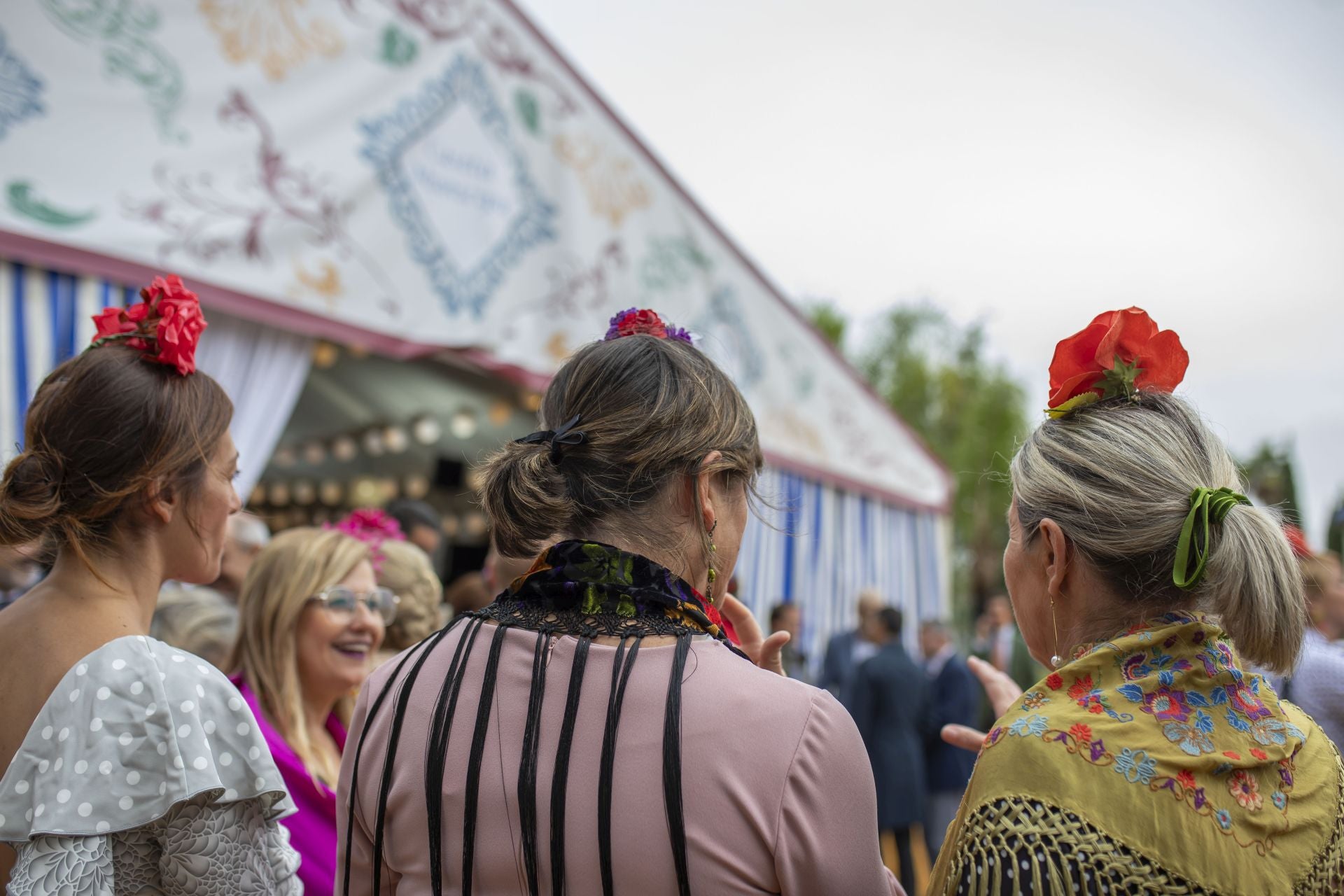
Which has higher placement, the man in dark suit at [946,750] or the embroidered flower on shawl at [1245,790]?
the embroidered flower on shawl at [1245,790]

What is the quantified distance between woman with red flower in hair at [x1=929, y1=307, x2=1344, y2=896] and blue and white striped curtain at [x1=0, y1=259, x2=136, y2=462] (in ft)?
12.4

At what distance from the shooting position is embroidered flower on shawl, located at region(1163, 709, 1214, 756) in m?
1.42

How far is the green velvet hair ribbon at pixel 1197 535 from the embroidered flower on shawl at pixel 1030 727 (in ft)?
0.99

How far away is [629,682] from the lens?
130 centimetres

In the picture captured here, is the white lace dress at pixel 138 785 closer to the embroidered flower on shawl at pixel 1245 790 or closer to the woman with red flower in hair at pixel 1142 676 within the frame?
the woman with red flower in hair at pixel 1142 676

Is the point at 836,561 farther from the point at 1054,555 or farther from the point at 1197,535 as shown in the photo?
the point at 1197,535

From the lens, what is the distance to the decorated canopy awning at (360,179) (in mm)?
4074

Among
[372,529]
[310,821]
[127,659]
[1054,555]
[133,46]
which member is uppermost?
[133,46]

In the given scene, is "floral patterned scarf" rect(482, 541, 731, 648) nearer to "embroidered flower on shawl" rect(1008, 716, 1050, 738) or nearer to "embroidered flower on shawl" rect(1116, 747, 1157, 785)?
"embroidered flower on shawl" rect(1008, 716, 1050, 738)

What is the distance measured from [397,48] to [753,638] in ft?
15.3

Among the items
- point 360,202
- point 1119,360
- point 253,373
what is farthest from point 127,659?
point 360,202

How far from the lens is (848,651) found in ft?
27.5

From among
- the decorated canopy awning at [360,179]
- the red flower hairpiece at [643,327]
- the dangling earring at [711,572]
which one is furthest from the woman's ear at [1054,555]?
the decorated canopy awning at [360,179]

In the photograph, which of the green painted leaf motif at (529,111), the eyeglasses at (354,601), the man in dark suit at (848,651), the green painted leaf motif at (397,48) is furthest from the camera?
the man in dark suit at (848,651)
